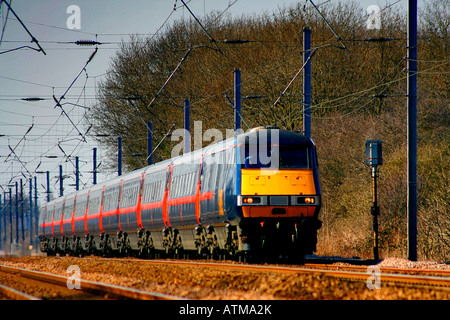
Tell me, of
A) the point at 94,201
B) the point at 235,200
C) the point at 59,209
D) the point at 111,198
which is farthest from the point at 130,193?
the point at 59,209

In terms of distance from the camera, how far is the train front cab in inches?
727

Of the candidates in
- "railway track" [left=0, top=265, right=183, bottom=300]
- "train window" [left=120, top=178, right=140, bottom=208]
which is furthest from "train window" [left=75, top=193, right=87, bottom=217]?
"railway track" [left=0, top=265, right=183, bottom=300]

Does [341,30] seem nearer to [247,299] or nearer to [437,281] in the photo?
[437,281]

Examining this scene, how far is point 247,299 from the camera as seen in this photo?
9.41 meters

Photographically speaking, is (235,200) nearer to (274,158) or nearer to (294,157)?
(274,158)

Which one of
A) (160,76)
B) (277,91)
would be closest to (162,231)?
(277,91)

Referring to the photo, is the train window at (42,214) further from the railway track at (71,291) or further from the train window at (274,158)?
the railway track at (71,291)

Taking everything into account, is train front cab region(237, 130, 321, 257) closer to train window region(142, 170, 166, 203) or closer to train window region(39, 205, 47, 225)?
train window region(142, 170, 166, 203)

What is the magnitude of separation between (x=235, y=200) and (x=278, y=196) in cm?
101

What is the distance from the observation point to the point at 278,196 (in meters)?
18.5
